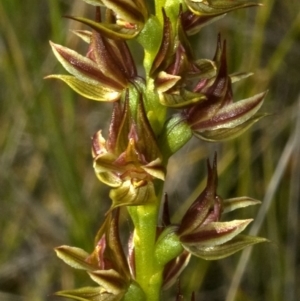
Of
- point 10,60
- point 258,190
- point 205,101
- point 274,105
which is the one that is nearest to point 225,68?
point 205,101

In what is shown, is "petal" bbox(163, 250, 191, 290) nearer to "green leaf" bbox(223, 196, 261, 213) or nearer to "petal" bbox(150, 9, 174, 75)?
"green leaf" bbox(223, 196, 261, 213)

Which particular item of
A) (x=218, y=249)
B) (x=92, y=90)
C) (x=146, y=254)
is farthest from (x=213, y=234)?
(x=92, y=90)

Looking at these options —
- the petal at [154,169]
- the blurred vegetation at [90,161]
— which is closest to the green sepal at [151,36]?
the petal at [154,169]

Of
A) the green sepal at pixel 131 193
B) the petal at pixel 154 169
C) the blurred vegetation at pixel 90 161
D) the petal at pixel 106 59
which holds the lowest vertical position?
the blurred vegetation at pixel 90 161

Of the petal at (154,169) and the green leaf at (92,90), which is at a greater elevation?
the green leaf at (92,90)

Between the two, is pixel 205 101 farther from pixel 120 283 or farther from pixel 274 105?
pixel 274 105

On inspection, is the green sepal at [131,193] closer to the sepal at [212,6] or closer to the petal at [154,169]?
the petal at [154,169]

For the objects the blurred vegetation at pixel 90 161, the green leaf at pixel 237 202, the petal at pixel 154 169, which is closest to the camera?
the petal at pixel 154 169
